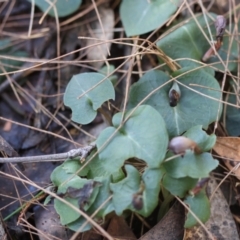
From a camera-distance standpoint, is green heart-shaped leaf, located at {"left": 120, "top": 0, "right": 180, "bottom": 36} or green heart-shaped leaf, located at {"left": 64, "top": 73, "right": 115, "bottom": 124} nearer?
green heart-shaped leaf, located at {"left": 64, "top": 73, "right": 115, "bottom": 124}

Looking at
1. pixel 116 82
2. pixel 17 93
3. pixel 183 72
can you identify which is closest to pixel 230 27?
pixel 183 72

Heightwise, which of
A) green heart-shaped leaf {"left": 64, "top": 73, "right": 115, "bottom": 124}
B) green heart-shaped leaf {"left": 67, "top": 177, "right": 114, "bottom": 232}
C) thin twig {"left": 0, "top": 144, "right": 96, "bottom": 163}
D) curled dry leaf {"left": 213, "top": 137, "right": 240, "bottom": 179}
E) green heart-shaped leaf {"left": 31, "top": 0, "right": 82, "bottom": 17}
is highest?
green heart-shaped leaf {"left": 31, "top": 0, "right": 82, "bottom": 17}

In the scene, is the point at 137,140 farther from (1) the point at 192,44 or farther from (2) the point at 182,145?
(1) the point at 192,44

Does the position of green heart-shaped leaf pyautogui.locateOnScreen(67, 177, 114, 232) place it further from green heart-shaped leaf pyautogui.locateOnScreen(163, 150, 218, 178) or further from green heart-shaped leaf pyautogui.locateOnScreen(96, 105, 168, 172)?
green heart-shaped leaf pyautogui.locateOnScreen(163, 150, 218, 178)

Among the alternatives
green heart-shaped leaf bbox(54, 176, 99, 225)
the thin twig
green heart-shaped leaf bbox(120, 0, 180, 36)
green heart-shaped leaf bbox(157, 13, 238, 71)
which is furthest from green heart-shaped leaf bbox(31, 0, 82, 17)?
green heart-shaped leaf bbox(54, 176, 99, 225)

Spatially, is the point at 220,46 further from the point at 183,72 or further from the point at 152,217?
the point at 152,217

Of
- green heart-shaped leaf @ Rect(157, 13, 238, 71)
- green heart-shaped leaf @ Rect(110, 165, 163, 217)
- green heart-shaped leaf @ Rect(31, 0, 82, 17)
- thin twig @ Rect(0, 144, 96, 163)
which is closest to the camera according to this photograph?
green heart-shaped leaf @ Rect(110, 165, 163, 217)

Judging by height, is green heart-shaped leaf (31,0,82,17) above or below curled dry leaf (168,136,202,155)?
above
